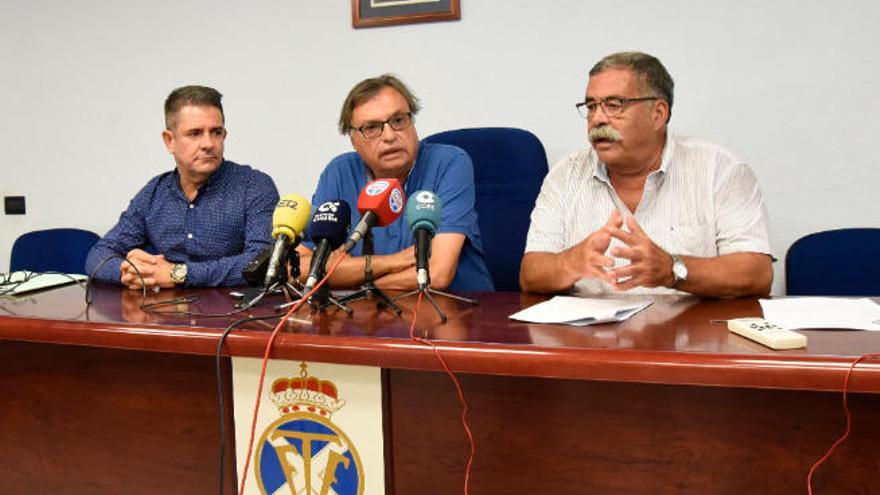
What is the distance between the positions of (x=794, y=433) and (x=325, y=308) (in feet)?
2.93

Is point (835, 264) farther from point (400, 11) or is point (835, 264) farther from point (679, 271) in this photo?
point (400, 11)

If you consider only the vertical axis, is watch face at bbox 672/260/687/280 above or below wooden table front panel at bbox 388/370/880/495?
above

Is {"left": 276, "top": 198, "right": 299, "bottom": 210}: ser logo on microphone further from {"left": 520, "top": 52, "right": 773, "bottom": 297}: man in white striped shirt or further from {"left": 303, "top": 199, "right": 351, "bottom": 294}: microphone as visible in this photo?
{"left": 520, "top": 52, "right": 773, "bottom": 297}: man in white striped shirt

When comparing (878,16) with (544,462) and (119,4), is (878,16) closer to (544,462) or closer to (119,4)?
(544,462)

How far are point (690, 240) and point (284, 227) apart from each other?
1.05 meters

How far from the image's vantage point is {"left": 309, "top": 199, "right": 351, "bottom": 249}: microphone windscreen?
4.56 feet

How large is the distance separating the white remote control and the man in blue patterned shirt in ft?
4.84

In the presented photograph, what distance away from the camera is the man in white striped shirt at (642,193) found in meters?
1.81

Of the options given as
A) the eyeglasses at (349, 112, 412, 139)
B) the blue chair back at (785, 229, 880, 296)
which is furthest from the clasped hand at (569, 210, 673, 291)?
the blue chair back at (785, 229, 880, 296)

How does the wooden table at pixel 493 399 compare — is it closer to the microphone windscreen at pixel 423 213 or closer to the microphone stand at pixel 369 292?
the microphone stand at pixel 369 292

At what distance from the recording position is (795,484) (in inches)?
43.3

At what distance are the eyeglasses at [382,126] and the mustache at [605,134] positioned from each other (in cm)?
52

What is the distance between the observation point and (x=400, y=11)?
285 centimetres

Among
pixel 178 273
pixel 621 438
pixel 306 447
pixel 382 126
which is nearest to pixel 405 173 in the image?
pixel 382 126
